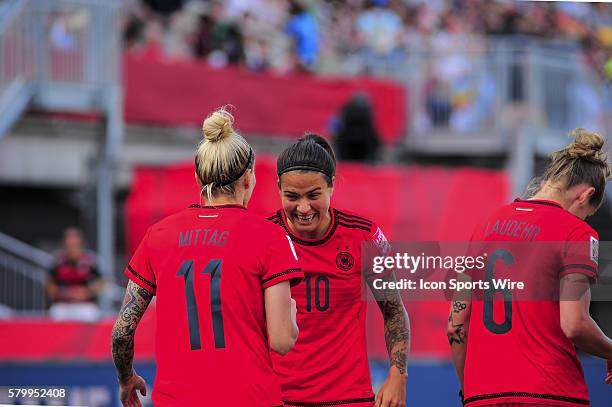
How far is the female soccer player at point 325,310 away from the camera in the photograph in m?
4.35

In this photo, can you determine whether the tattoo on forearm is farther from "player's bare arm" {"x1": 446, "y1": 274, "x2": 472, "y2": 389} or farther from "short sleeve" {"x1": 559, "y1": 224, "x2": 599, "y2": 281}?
"short sleeve" {"x1": 559, "y1": 224, "x2": 599, "y2": 281}

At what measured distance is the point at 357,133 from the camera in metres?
10.4

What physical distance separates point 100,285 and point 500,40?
214 inches

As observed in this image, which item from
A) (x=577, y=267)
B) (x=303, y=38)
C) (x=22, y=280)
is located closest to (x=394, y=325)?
(x=577, y=267)

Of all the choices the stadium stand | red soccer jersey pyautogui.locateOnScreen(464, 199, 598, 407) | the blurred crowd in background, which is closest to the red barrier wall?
the stadium stand

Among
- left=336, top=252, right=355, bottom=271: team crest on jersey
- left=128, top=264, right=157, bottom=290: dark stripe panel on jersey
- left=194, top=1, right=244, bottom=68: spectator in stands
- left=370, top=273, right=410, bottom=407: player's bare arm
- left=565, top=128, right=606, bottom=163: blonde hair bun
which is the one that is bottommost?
left=370, top=273, right=410, bottom=407: player's bare arm

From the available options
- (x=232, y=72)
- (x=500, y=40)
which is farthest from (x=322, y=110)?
(x=500, y=40)

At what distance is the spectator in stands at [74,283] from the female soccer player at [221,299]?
5.62m

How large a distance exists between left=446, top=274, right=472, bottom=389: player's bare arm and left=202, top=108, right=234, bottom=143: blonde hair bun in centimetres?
130

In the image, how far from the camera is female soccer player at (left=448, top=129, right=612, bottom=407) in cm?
412

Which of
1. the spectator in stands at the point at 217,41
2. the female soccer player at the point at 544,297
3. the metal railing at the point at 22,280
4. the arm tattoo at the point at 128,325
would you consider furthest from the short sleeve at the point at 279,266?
the spectator in stands at the point at 217,41

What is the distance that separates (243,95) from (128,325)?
25.6 ft

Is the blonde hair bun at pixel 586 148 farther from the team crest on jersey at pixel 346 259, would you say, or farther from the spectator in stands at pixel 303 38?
the spectator in stands at pixel 303 38

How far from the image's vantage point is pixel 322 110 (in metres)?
11.8
